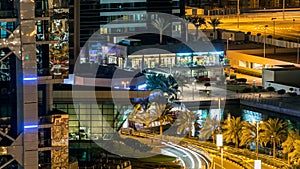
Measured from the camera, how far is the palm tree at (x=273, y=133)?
2508 centimetres

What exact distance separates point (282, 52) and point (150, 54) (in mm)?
8475

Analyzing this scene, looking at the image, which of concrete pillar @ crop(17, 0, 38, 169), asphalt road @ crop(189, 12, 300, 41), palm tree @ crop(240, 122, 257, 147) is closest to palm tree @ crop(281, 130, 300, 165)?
palm tree @ crop(240, 122, 257, 147)

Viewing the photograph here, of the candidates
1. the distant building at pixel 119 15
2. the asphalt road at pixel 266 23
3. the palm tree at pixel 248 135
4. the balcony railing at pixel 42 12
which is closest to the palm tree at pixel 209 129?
the palm tree at pixel 248 135

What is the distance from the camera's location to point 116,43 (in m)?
46.2

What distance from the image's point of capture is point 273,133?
1003 inches

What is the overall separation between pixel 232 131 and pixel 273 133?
1.11 m

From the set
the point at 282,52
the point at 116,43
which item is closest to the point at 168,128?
the point at 116,43

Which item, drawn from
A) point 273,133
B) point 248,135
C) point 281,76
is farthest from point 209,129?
point 281,76

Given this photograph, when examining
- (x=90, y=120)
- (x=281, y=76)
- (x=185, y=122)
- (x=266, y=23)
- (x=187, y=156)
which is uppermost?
(x=266, y=23)

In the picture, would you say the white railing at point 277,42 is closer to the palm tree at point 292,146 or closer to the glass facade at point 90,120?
the palm tree at point 292,146

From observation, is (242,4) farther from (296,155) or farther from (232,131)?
(296,155)

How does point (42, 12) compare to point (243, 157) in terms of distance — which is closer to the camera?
point (42, 12)

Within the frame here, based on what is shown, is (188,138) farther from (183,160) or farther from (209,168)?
(209,168)

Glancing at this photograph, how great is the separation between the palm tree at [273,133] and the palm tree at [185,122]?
2372mm
